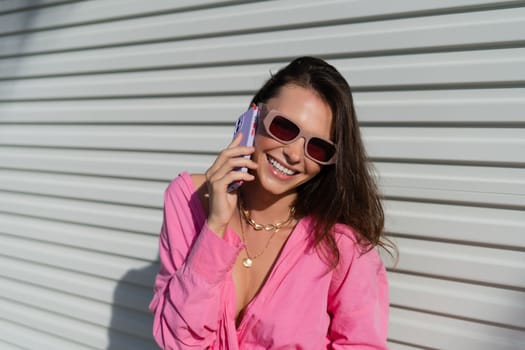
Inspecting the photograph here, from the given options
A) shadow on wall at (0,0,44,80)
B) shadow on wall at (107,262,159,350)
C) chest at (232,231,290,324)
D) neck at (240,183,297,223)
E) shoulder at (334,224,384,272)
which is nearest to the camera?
shoulder at (334,224,384,272)

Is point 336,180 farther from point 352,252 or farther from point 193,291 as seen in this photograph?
point 193,291

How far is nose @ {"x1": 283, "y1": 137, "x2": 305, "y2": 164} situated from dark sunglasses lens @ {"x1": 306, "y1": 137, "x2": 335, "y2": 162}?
0.08 feet

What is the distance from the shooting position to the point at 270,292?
1444 millimetres

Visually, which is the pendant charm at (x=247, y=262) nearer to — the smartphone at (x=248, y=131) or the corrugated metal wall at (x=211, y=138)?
the smartphone at (x=248, y=131)

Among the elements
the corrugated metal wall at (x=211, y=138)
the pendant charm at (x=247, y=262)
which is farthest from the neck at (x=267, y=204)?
the corrugated metal wall at (x=211, y=138)

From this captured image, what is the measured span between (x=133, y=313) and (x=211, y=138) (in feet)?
4.49

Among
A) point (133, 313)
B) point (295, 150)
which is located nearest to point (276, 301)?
point (295, 150)

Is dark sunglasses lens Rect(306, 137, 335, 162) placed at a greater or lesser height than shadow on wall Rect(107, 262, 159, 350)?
greater

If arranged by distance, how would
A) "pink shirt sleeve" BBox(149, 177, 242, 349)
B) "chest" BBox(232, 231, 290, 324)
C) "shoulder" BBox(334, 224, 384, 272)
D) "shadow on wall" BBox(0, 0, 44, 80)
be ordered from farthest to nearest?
"shadow on wall" BBox(0, 0, 44, 80) < "chest" BBox(232, 231, 290, 324) < "shoulder" BBox(334, 224, 384, 272) < "pink shirt sleeve" BBox(149, 177, 242, 349)

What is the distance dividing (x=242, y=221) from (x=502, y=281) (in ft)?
3.76

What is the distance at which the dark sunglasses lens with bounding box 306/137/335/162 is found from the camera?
1.39 m

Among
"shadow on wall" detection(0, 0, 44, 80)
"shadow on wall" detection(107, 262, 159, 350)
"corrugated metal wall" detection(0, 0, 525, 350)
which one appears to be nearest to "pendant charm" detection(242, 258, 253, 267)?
"corrugated metal wall" detection(0, 0, 525, 350)

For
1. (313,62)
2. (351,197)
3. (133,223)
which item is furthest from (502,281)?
(133,223)

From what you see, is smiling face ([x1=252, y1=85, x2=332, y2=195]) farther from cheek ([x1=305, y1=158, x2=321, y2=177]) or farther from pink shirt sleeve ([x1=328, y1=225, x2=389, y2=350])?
pink shirt sleeve ([x1=328, y1=225, x2=389, y2=350])
